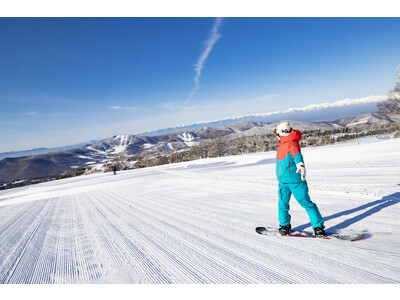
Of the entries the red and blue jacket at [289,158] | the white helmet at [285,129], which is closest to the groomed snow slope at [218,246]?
the red and blue jacket at [289,158]

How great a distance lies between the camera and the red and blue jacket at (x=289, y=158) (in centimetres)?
269

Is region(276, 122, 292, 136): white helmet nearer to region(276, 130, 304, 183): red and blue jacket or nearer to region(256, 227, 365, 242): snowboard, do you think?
region(276, 130, 304, 183): red and blue jacket

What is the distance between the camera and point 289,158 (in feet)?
8.96

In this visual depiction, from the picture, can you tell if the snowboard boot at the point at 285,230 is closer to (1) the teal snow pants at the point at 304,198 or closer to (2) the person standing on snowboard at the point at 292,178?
(2) the person standing on snowboard at the point at 292,178

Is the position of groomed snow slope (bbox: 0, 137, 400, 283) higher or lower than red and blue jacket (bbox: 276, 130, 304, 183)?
lower

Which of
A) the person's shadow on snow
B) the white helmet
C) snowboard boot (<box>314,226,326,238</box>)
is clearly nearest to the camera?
snowboard boot (<box>314,226,326,238</box>)

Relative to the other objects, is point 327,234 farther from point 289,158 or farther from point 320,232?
point 289,158

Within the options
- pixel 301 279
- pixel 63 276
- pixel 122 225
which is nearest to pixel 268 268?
pixel 301 279

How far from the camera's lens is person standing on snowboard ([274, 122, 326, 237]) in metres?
2.65

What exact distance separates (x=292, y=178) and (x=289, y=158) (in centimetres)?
28

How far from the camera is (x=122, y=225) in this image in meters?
4.43

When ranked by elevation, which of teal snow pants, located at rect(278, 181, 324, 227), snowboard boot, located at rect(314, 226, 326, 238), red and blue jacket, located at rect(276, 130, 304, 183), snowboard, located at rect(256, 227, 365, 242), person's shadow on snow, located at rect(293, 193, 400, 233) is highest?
red and blue jacket, located at rect(276, 130, 304, 183)

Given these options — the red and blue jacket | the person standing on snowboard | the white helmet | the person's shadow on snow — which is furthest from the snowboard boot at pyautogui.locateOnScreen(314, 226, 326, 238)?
the white helmet

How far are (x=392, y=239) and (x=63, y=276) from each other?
414 centimetres
